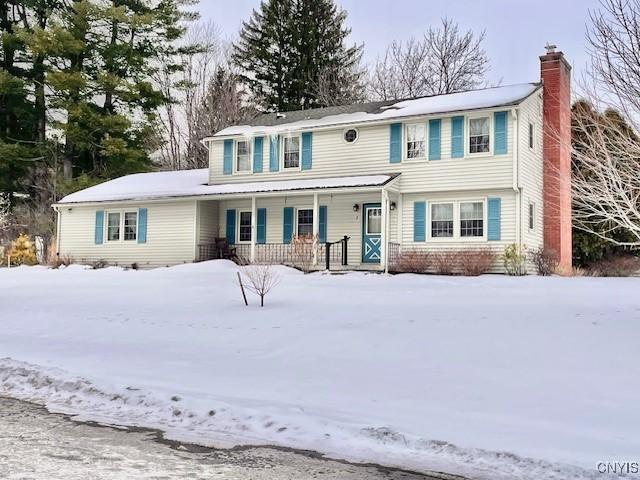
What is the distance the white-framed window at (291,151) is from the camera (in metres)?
21.9

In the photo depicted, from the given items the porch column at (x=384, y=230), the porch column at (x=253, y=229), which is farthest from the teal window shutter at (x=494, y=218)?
the porch column at (x=253, y=229)

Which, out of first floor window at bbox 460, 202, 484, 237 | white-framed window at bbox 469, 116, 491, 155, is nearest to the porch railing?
first floor window at bbox 460, 202, 484, 237

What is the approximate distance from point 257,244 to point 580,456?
57.1ft

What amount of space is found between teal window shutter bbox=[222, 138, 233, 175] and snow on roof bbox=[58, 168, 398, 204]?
63 centimetres

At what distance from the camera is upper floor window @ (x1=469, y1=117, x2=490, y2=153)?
18516 millimetres

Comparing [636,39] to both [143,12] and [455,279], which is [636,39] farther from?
[143,12]

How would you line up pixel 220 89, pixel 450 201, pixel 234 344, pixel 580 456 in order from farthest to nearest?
pixel 220 89, pixel 450 201, pixel 234 344, pixel 580 456

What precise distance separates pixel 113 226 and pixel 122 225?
1.66 feet

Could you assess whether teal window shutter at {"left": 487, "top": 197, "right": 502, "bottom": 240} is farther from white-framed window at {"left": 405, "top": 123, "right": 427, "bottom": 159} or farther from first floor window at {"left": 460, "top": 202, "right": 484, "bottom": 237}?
white-framed window at {"left": 405, "top": 123, "right": 427, "bottom": 159}

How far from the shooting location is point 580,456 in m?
4.42

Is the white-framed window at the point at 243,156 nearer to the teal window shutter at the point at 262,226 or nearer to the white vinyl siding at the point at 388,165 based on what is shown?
the white vinyl siding at the point at 388,165

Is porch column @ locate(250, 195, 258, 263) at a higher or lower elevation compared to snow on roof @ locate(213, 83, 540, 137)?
lower

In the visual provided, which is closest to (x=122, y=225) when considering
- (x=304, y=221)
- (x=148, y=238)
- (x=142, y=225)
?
(x=142, y=225)

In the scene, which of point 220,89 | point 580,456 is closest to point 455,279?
point 580,456
